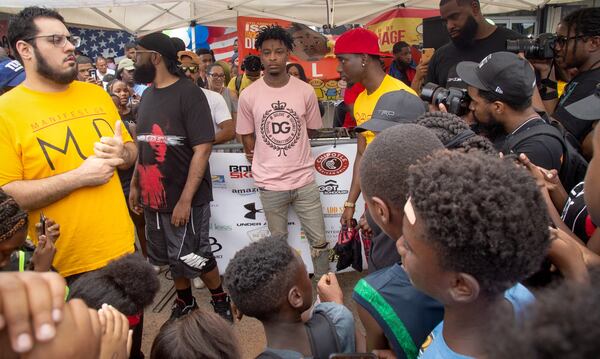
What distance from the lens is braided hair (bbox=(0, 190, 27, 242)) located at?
69.9 inches

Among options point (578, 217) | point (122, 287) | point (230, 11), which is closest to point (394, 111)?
point (578, 217)

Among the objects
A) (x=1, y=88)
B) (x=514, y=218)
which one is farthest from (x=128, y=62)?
(x=514, y=218)

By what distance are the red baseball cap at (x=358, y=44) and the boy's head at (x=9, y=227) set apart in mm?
2552

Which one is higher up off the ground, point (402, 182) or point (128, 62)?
point (128, 62)

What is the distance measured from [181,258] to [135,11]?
5725 mm

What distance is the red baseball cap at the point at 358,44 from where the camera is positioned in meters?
3.48

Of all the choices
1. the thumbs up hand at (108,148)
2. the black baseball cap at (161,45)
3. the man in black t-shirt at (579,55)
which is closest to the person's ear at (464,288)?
the thumbs up hand at (108,148)

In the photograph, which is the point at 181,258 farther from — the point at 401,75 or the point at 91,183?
the point at 401,75

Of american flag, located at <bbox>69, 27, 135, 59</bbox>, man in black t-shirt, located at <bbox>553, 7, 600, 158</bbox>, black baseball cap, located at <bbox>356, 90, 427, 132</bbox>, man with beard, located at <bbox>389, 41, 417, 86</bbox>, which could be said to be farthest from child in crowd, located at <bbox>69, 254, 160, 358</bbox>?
american flag, located at <bbox>69, 27, 135, 59</bbox>

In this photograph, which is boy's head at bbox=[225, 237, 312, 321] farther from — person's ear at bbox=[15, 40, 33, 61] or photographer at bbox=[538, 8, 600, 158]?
photographer at bbox=[538, 8, 600, 158]

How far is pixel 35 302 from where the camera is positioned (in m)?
0.76

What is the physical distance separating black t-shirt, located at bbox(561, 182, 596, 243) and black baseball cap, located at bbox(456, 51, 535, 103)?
1.94 ft

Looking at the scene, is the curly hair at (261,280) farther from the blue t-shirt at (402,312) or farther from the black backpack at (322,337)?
the blue t-shirt at (402,312)

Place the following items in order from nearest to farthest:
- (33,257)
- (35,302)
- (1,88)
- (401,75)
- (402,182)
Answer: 1. (35,302)
2. (402,182)
3. (33,257)
4. (1,88)
5. (401,75)
